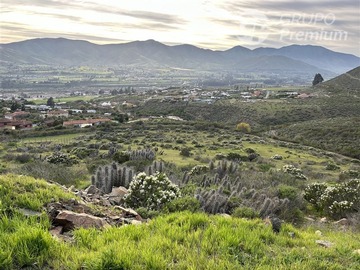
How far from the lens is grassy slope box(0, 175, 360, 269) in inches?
140

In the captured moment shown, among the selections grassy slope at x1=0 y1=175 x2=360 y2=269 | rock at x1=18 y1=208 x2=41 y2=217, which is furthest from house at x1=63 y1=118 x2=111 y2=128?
rock at x1=18 y1=208 x2=41 y2=217

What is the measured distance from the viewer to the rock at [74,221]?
4723mm

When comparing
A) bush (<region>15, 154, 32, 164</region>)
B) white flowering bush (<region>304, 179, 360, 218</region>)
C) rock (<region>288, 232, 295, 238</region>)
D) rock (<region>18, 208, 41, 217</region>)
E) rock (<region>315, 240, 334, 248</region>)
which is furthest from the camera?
bush (<region>15, 154, 32, 164</region>)

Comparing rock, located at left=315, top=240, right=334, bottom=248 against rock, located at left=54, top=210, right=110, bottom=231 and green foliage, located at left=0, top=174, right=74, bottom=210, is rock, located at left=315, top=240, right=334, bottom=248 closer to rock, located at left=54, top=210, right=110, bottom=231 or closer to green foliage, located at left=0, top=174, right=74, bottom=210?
rock, located at left=54, top=210, right=110, bottom=231

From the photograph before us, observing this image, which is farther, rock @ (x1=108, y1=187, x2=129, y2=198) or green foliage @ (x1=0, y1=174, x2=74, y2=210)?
rock @ (x1=108, y1=187, x2=129, y2=198)

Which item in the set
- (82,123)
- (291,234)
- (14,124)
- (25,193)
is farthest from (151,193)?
(14,124)

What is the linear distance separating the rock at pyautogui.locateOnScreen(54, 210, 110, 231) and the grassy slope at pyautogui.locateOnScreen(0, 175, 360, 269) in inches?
11.9

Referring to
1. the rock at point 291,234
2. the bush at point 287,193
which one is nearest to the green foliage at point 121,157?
the bush at point 287,193

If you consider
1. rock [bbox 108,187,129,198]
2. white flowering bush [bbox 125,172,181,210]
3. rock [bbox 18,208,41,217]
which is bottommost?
rock [bbox 108,187,129,198]

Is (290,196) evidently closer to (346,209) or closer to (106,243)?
(346,209)

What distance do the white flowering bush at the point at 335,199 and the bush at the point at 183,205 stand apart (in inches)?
218

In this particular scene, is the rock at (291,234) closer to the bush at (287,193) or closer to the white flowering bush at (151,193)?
the white flowering bush at (151,193)

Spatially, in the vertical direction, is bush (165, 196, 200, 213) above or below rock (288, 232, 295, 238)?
below

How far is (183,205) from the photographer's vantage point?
23.5 feet
